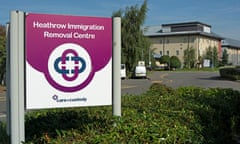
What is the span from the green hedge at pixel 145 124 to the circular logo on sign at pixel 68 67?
0.56 m

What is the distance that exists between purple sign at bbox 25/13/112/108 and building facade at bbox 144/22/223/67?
83895 mm

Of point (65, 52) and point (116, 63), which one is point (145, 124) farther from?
point (65, 52)

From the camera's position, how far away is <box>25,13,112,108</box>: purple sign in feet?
13.5

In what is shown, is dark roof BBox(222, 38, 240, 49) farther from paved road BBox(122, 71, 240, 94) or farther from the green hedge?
the green hedge

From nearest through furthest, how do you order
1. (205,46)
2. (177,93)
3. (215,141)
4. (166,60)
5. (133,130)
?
(133,130) → (215,141) → (177,93) → (166,60) → (205,46)

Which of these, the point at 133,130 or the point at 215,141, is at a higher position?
the point at 133,130

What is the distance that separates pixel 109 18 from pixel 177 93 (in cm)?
465

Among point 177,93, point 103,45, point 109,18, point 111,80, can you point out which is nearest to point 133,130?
point 111,80

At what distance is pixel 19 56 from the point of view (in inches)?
158

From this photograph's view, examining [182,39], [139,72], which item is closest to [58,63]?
[139,72]

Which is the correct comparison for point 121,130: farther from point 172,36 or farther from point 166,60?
point 172,36

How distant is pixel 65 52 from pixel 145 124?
4.52 ft

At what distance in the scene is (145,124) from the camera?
474 cm

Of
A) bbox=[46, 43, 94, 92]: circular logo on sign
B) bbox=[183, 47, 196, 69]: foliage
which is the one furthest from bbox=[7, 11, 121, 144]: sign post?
bbox=[183, 47, 196, 69]: foliage
